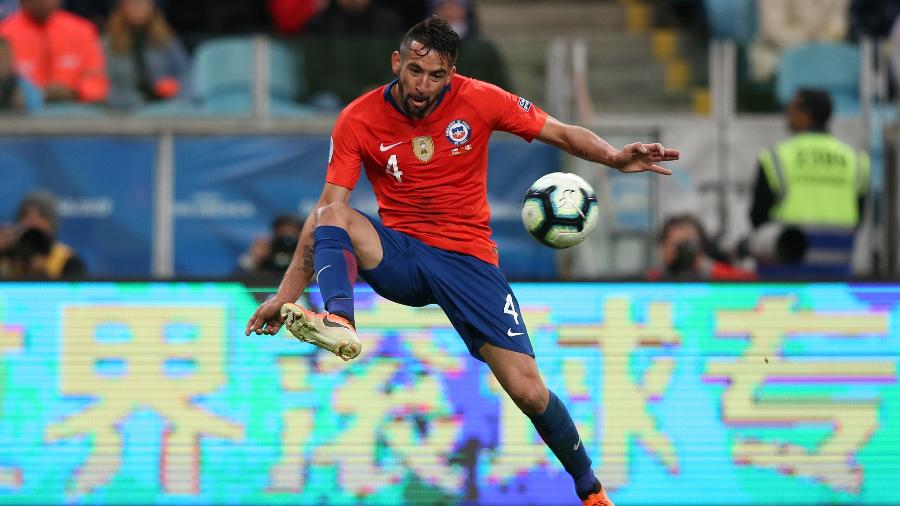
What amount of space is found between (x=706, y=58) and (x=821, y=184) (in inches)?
74.7

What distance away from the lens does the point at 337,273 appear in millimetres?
7262

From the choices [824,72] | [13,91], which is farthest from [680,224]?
[13,91]

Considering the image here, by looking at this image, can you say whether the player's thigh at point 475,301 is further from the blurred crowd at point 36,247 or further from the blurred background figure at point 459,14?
the blurred background figure at point 459,14

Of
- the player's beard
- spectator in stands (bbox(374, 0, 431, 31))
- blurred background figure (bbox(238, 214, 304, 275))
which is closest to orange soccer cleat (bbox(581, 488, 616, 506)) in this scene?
the player's beard

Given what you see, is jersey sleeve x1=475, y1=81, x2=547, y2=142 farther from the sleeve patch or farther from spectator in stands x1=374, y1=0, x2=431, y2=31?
spectator in stands x1=374, y1=0, x2=431, y2=31

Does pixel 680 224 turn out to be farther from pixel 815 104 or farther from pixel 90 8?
pixel 90 8

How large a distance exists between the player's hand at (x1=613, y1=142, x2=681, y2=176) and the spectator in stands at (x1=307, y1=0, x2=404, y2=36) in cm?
582

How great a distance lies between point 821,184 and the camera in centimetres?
1089

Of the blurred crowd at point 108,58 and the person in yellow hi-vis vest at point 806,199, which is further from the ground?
the blurred crowd at point 108,58

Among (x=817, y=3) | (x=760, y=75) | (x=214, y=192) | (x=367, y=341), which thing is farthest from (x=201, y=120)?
(x=817, y=3)

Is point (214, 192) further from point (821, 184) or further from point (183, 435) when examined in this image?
point (821, 184)

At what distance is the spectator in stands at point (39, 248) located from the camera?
34.3ft

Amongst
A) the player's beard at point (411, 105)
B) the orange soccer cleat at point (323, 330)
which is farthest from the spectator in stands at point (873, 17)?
the orange soccer cleat at point (323, 330)

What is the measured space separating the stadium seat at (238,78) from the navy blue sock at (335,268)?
467 cm
